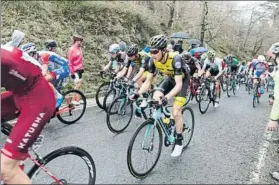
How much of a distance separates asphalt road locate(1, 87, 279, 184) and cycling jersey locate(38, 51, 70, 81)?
116 cm

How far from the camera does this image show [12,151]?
2.85 meters

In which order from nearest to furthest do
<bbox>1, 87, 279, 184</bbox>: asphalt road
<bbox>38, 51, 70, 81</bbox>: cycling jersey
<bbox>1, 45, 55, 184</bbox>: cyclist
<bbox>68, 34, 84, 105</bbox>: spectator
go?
<bbox>1, 45, 55, 184</bbox>: cyclist
<bbox>1, 87, 279, 184</bbox>: asphalt road
<bbox>38, 51, 70, 81</bbox>: cycling jersey
<bbox>68, 34, 84, 105</bbox>: spectator

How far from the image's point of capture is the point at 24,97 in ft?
9.89

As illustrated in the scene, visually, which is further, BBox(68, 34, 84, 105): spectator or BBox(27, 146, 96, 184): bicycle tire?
BBox(68, 34, 84, 105): spectator

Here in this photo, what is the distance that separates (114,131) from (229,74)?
11149 mm

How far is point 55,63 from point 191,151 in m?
3.37

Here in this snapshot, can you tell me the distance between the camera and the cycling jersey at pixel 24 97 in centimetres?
283

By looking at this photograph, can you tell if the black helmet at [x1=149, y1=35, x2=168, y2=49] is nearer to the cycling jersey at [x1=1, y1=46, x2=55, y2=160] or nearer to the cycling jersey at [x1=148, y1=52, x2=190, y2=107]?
the cycling jersey at [x1=148, y1=52, x2=190, y2=107]

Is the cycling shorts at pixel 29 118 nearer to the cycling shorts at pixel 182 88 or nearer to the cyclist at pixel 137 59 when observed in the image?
the cycling shorts at pixel 182 88

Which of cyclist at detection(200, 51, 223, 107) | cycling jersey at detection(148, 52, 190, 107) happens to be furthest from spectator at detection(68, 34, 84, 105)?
cycling jersey at detection(148, 52, 190, 107)

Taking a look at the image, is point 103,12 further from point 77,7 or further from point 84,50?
point 84,50

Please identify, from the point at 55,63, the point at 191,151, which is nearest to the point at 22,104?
the point at 191,151

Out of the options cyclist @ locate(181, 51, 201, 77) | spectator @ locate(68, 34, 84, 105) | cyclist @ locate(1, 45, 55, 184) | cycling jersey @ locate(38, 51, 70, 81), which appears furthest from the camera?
cyclist @ locate(181, 51, 201, 77)

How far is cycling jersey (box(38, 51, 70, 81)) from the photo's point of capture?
6.46 m
